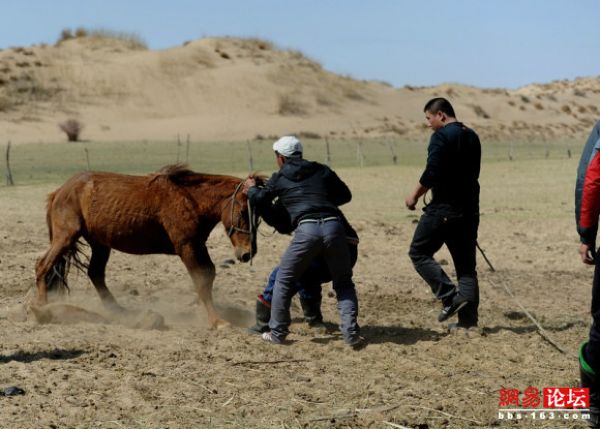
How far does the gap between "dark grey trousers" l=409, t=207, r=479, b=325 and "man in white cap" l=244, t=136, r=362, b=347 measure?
32.5 inches

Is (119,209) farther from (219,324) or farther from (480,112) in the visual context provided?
(480,112)

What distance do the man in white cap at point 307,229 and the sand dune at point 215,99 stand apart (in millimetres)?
46398

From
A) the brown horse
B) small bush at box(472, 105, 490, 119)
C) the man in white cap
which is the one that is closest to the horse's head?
the brown horse

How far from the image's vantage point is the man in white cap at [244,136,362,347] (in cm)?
734

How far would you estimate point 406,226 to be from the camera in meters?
16.0

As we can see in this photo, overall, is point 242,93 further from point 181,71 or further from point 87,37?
point 87,37

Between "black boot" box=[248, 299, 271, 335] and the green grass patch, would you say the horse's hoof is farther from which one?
the green grass patch

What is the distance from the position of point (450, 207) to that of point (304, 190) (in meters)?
1.36

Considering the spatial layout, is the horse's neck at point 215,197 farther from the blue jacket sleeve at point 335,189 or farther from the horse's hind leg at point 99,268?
the horse's hind leg at point 99,268

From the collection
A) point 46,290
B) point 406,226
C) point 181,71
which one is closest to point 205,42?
point 181,71

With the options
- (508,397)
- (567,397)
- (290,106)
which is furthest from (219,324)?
(290,106)

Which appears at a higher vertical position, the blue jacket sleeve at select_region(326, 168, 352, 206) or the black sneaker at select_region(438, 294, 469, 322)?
the blue jacket sleeve at select_region(326, 168, 352, 206)

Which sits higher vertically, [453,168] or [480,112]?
[453,168]

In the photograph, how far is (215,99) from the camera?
6712 cm
